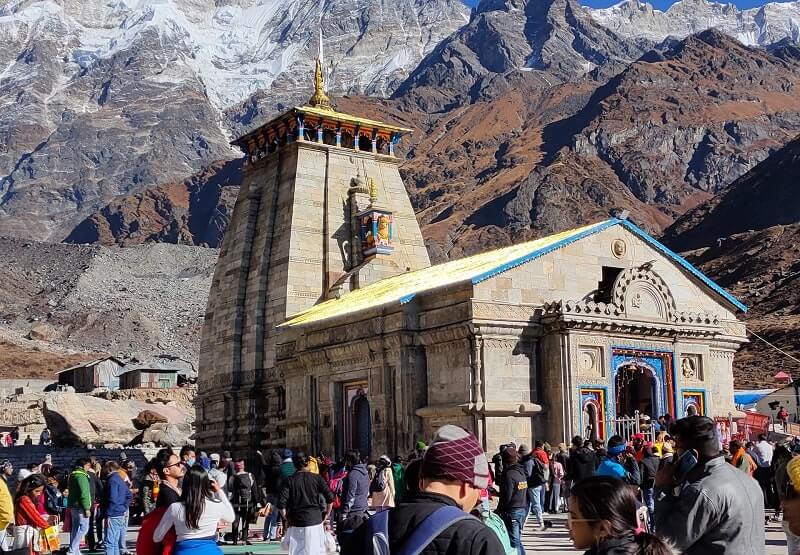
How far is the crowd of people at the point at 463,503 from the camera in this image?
15.8ft

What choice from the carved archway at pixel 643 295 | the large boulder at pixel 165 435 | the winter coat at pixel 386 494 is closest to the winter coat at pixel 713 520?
the winter coat at pixel 386 494

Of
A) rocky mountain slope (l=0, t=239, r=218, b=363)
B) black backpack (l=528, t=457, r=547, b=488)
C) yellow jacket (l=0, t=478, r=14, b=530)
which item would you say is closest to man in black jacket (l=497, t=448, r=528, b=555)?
black backpack (l=528, t=457, r=547, b=488)

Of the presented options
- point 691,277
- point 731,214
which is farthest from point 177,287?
point 691,277

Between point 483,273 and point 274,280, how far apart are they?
13.0 metres

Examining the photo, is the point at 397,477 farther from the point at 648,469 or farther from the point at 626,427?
the point at 626,427

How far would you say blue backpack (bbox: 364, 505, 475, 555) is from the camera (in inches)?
186

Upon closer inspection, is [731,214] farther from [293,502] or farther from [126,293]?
[293,502]

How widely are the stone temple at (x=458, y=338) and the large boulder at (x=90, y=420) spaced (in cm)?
1902

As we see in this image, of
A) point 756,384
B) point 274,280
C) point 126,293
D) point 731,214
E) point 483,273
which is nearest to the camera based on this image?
point 483,273

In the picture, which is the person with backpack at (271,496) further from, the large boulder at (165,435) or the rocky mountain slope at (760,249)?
the rocky mountain slope at (760,249)

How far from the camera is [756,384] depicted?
2675 inches

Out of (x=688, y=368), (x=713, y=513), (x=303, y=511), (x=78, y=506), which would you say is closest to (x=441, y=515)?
(x=713, y=513)

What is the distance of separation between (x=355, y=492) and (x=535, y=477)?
4721 mm

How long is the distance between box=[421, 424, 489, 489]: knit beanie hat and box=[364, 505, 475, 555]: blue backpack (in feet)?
0.70
